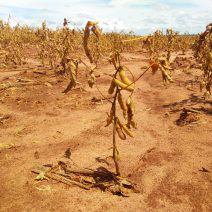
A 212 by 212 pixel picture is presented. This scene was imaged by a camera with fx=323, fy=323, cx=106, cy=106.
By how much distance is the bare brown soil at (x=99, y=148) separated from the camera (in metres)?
3.83

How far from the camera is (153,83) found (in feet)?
34.3

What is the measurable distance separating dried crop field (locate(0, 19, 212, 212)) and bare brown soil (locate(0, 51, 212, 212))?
13 mm

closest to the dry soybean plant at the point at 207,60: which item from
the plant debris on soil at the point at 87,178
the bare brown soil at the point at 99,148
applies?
the bare brown soil at the point at 99,148

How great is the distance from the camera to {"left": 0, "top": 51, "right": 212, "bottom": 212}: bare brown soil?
12.6 ft

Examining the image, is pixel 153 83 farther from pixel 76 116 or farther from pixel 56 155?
pixel 56 155

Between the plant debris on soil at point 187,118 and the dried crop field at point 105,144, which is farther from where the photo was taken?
the plant debris on soil at point 187,118

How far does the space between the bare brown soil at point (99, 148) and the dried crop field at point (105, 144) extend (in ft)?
0.04

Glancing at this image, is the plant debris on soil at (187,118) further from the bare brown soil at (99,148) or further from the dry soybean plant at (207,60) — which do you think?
the dry soybean plant at (207,60)

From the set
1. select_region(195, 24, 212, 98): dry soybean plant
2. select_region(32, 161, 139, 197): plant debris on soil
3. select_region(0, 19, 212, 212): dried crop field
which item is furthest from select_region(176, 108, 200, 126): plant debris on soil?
select_region(32, 161, 139, 197): plant debris on soil

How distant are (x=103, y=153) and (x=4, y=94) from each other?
460 cm

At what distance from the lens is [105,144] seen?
539 centimetres

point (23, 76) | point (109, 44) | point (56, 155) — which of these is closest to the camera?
point (56, 155)

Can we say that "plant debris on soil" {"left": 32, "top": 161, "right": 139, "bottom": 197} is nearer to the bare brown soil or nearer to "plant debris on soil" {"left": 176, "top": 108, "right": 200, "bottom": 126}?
the bare brown soil

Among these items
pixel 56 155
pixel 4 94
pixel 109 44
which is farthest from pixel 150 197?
pixel 109 44
